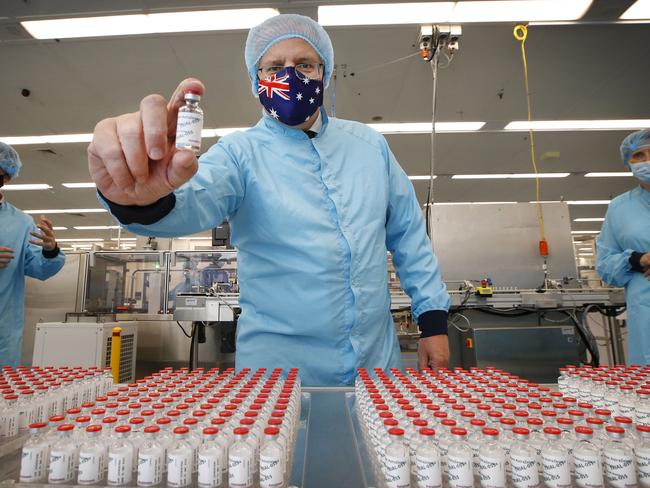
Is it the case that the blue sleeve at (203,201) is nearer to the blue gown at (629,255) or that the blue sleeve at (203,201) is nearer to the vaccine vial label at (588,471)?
the vaccine vial label at (588,471)

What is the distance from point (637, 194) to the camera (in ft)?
7.26

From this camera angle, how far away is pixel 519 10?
3234 mm

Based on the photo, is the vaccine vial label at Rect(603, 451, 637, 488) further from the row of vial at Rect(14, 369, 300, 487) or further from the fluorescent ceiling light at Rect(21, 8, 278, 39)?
the fluorescent ceiling light at Rect(21, 8, 278, 39)

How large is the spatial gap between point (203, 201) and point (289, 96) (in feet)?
1.58

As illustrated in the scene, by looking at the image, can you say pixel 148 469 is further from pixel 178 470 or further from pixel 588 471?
pixel 588 471

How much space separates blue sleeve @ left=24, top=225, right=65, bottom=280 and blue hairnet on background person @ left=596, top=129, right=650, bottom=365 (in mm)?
3122

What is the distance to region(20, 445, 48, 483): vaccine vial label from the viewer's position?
517 millimetres

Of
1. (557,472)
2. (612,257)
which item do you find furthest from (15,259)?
(612,257)

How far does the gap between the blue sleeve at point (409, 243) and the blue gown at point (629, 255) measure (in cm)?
131

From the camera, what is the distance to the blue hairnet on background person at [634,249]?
2012mm

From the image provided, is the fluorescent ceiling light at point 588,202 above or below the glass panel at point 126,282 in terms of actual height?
above

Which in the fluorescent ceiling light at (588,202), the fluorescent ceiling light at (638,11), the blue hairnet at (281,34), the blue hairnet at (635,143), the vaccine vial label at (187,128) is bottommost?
the vaccine vial label at (187,128)

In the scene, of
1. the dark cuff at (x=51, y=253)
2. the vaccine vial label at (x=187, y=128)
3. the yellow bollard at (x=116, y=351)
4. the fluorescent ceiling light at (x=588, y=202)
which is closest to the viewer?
the vaccine vial label at (x=187, y=128)

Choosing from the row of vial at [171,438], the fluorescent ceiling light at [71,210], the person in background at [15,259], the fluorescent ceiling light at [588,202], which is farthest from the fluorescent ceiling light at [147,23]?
the fluorescent ceiling light at [588,202]
